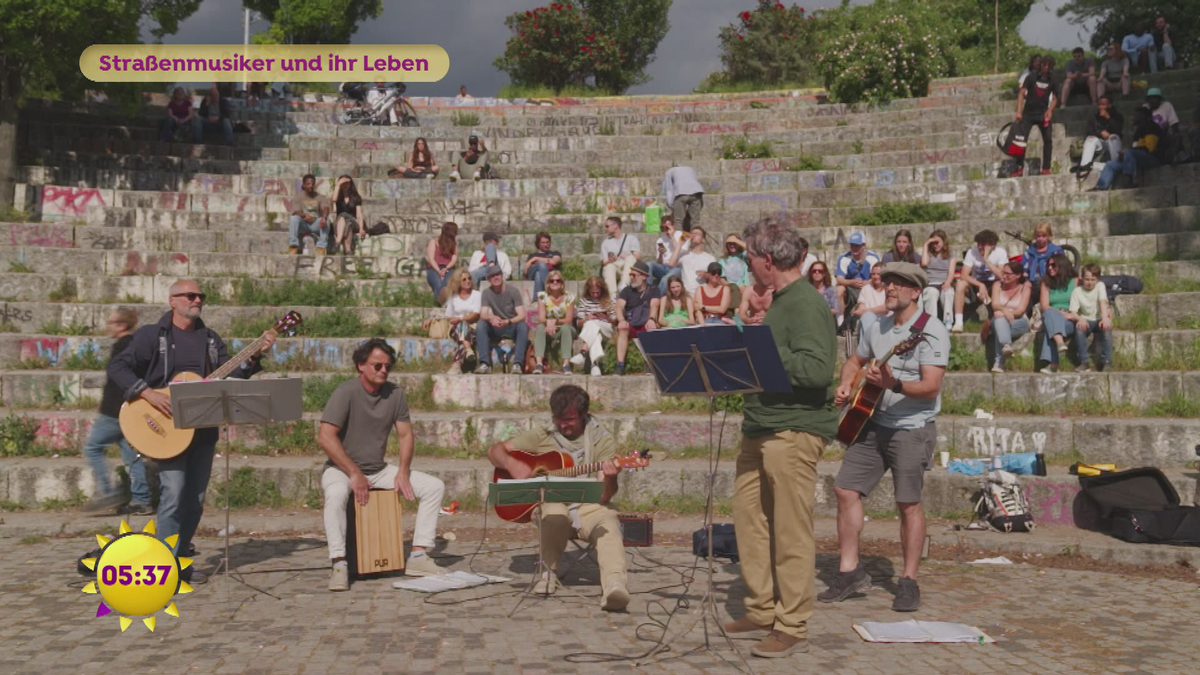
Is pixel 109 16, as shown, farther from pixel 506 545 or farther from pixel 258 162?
pixel 506 545

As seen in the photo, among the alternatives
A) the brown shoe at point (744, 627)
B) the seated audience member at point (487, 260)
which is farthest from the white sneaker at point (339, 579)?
the seated audience member at point (487, 260)

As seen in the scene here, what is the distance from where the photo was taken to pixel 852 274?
13.4 m

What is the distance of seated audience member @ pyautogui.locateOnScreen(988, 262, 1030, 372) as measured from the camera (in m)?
12.1

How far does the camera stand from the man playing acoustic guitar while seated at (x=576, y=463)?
7324 mm

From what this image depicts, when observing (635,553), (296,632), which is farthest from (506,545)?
(296,632)

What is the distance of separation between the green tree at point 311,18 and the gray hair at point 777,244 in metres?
28.0

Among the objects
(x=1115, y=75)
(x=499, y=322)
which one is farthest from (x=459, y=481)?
(x=1115, y=75)

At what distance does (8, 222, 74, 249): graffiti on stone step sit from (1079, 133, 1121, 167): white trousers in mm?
14479

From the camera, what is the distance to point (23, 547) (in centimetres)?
883

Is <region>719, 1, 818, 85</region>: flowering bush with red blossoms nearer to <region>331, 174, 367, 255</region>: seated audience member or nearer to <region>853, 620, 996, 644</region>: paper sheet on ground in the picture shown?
<region>331, 174, 367, 255</region>: seated audience member

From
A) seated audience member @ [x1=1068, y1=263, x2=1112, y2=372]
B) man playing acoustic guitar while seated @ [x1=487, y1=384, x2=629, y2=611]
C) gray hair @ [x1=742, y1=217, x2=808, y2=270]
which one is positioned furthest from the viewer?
seated audience member @ [x1=1068, y1=263, x2=1112, y2=372]

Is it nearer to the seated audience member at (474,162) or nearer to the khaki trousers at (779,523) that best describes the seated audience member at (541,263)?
the seated audience member at (474,162)

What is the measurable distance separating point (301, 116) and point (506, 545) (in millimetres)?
16120

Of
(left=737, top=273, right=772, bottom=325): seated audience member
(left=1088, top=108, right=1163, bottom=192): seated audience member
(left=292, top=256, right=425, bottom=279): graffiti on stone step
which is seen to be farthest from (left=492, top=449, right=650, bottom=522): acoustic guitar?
(left=1088, top=108, right=1163, bottom=192): seated audience member
